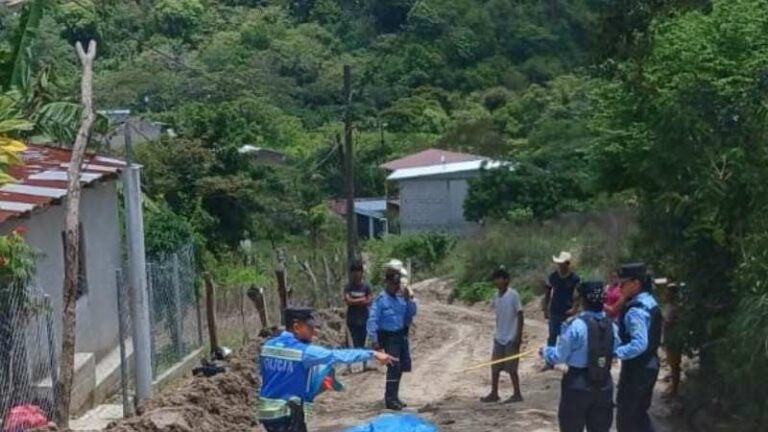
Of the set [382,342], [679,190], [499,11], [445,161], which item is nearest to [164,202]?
[382,342]

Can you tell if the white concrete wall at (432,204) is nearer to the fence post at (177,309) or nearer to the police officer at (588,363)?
the fence post at (177,309)

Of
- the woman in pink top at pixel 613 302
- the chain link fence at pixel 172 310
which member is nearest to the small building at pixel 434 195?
the chain link fence at pixel 172 310

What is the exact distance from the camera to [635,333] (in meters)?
11.3

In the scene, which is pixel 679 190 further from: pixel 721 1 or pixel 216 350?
pixel 216 350

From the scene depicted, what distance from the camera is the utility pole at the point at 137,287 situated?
1594 cm

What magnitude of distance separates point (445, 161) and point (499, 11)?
66.4 ft

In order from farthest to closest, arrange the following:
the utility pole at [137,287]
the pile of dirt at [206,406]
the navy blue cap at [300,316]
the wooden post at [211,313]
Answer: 1. the wooden post at [211,313]
2. the utility pole at [137,287]
3. the pile of dirt at [206,406]
4. the navy blue cap at [300,316]

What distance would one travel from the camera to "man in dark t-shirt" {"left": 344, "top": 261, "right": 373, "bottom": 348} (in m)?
18.1

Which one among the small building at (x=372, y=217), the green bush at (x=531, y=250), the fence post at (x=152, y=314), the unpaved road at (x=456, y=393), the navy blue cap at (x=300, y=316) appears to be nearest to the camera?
the navy blue cap at (x=300, y=316)

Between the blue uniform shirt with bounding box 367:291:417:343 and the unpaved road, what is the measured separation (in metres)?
0.99

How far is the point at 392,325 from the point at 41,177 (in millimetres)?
4599

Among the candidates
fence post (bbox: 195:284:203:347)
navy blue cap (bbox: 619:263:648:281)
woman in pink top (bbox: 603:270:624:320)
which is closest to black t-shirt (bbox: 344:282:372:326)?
fence post (bbox: 195:284:203:347)

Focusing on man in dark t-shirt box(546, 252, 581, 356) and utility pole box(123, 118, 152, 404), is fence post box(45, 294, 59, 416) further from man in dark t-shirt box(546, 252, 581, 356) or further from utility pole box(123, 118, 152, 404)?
man in dark t-shirt box(546, 252, 581, 356)

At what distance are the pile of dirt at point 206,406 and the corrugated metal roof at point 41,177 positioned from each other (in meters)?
2.49
